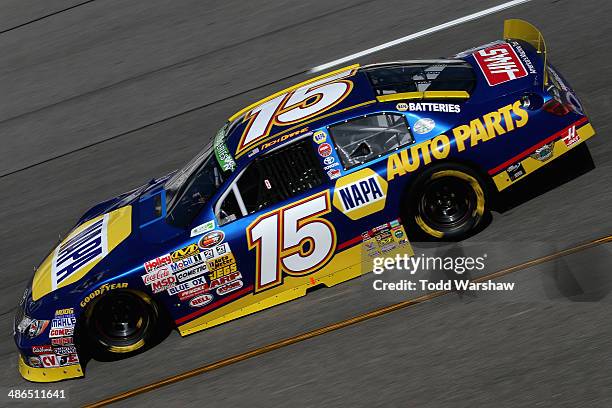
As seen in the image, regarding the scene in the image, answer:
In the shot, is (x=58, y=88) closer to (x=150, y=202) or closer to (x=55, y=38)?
(x=55, y=38)

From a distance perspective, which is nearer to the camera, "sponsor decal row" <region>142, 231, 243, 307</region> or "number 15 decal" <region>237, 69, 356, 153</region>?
"sponsor decal row" <region>142, 231, 243, 307</region>

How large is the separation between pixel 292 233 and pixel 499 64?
2.73m

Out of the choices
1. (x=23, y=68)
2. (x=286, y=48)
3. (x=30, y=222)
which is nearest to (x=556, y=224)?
(x=286, y=48)

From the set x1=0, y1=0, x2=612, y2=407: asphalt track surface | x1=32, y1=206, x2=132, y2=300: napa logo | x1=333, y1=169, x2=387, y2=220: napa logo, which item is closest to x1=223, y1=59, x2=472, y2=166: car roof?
x1=333, y1=169, x2=387, y2=220: napa logo

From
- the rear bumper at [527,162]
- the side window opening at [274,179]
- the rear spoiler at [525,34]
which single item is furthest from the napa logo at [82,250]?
the rear spoiler at [525,34]

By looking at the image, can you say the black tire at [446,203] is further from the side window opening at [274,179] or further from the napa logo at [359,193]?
the side window opening at [274,179]

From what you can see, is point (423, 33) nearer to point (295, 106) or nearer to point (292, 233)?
point (295, 106)

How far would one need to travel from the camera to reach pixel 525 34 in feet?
30.7

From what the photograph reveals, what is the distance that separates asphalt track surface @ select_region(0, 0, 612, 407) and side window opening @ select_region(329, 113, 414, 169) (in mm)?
1184

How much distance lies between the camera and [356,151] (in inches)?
324

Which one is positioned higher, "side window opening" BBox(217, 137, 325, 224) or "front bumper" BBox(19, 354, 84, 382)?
"side window opening" BBox(217, 137, 325, 224)

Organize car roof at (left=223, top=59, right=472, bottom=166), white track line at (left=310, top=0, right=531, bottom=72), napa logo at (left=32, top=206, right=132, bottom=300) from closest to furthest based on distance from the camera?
car roof at (left=223, top=59, right=472, bottom=166), napa logo at (left=32, top=206, right=132, bottom=300), white track line at (left=310, top=0, right=531, bottom=72)

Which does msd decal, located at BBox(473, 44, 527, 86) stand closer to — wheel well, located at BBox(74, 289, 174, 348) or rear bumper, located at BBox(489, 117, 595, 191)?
rear bumper, located at BBox(489, 117, 595, 191)

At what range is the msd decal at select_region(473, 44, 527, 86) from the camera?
8.52 m
